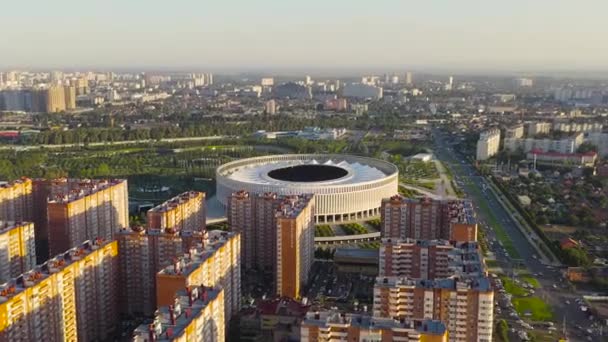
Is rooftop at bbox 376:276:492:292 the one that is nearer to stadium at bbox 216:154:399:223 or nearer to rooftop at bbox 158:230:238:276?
rooftop at bbox 158:230:238:276

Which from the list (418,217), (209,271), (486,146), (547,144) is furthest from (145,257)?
(547,144)

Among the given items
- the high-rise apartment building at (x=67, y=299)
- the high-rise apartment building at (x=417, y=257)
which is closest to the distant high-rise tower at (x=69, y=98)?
the high-rise apartment building at (x=67, y=299)

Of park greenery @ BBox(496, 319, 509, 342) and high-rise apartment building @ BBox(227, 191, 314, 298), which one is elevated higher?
high-rise apartment building @ BBox(227, 191, 314, 298)

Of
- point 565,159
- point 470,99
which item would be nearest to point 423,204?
point 565,159

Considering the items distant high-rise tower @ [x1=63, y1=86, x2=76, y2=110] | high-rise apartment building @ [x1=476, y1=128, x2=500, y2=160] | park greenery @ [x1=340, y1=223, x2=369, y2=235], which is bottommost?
park greenery @ [x1=340, y1=223, x2=369, y2=235]

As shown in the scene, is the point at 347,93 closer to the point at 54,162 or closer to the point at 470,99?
the point at 470,99

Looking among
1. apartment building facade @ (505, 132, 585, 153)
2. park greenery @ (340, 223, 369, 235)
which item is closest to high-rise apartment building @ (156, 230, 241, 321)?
park greenery @ (340, 223, 369, 235)
